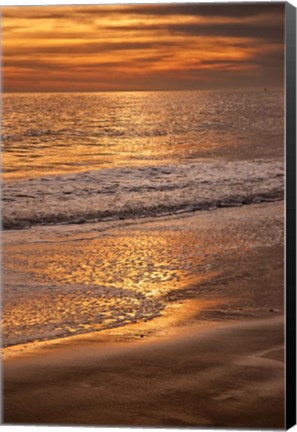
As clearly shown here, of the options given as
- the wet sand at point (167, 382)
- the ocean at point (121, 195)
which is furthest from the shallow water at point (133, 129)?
the wet sand at point (167, 382)

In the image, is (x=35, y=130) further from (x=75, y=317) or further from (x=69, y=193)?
(x=75, y=317)

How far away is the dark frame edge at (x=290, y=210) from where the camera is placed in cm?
545

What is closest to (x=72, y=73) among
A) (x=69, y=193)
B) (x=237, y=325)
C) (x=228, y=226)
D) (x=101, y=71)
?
(x=101, y=71)

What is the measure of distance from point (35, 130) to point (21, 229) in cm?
49

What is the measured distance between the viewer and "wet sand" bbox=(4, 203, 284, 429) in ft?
17.9

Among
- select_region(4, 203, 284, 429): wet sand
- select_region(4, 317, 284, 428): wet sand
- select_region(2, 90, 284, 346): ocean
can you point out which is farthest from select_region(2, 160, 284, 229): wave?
select_region(4, 317, 284, 428): wet sand

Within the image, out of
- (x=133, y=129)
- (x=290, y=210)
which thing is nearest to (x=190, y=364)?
(x=290, y=210)

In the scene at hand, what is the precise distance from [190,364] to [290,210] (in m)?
0.86

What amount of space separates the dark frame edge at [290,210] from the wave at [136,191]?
0.27 feet

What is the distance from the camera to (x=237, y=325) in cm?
552

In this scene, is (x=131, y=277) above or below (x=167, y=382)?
above

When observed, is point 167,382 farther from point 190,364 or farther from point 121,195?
point 121,195

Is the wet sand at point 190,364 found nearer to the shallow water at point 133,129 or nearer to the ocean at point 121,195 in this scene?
the ocean at point 121,195

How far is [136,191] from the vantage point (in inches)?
222
